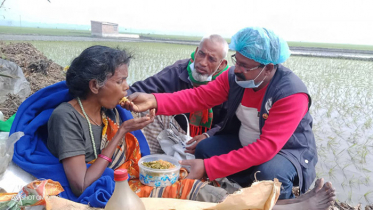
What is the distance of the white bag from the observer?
3316 millimetres

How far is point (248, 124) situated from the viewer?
2936 millimetres

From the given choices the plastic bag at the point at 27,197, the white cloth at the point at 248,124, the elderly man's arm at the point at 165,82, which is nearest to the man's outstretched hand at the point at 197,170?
the white cloth at the point at 248,124

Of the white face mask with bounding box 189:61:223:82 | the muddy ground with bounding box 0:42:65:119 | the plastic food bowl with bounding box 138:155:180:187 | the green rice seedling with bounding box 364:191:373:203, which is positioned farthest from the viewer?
the muddy ground with bounding box 0:42:65:119

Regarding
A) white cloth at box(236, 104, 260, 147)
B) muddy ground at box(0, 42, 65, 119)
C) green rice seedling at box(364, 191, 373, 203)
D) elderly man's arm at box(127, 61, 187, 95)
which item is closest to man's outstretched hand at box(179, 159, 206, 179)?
white cloth at box(236, 104, 260, 147)

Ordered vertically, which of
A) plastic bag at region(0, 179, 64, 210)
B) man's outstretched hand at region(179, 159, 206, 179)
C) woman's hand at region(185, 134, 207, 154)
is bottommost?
woman's hand at region(185, 134, 207, 154)

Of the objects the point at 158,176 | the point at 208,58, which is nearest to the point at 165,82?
the point at 208,58

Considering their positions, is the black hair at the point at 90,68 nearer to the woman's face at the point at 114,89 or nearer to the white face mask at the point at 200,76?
the woman's face at the point at 114,89

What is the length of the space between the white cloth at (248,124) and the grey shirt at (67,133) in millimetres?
1500

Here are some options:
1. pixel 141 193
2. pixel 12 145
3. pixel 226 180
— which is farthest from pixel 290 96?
pixel 12 145

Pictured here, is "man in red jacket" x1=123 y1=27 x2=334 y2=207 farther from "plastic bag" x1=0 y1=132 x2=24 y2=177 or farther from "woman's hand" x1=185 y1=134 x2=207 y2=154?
"plastic bag" x1=0 y1=132 x2=24 y2=177

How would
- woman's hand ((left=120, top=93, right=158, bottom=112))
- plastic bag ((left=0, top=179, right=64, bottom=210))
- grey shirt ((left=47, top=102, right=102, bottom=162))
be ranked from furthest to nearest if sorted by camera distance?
1. woman's hand ((left=120, top=93, right=158, bottom=112))
2. grey shirt ((left=47, top=102, right=102, bottom=162))
3. plastic bag ((left=0, top=179, right=64, bottom=210))

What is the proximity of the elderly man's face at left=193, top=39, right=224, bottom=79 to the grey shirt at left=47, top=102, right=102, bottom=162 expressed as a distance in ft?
5.78

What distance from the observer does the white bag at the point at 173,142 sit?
131 inches

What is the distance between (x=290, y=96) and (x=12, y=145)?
2.28 m
